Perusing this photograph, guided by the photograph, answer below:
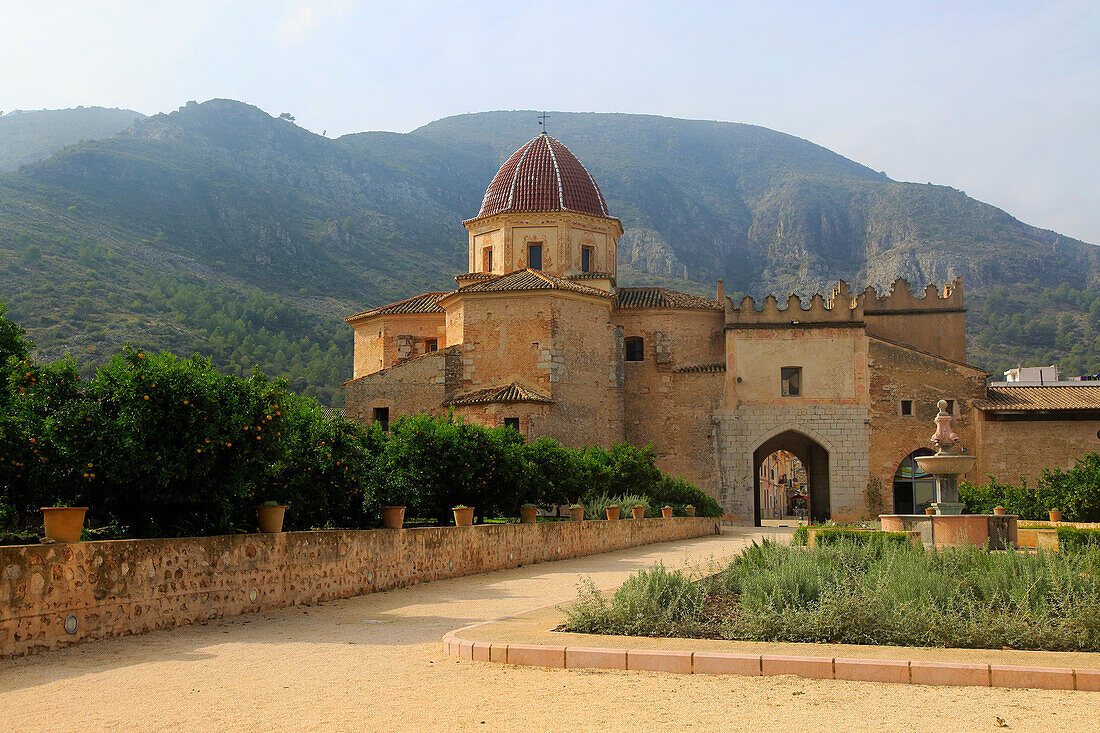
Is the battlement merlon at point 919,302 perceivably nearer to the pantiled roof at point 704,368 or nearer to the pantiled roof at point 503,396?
the pantiled roof at point 704,368

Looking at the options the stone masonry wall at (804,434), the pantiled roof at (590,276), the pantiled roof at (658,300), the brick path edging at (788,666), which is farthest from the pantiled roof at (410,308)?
the brick path edging at (788,666)

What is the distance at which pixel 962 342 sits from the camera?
40.1 metres

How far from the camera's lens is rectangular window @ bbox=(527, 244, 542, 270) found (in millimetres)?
37531

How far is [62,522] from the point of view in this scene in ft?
25.7

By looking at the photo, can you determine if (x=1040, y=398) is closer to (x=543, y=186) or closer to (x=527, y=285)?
(x=527, y=285)

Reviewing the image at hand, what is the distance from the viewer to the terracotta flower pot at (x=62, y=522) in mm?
7758

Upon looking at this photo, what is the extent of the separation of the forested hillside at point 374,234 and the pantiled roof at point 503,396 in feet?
75.3

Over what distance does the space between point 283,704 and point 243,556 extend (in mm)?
4508

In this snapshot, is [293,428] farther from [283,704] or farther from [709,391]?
[709,391]

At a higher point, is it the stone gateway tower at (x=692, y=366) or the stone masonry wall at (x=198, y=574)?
the stone gateway tower at (x=692, y=366)

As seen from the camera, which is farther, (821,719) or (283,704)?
(283,704)

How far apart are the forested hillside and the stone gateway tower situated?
20375mm

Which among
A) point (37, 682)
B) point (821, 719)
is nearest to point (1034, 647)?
point (821, 719)

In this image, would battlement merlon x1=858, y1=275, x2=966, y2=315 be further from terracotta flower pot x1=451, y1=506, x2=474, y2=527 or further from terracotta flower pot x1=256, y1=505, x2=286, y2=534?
terracotta flower pot x1=256, y1=505, x2=286, y2=534
